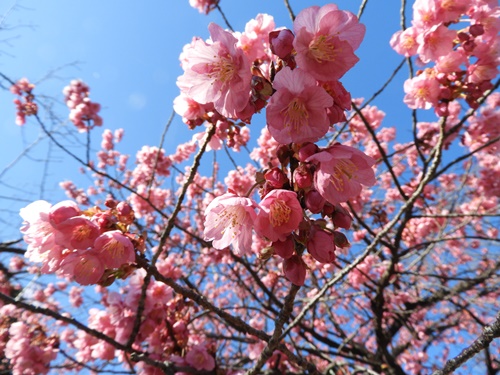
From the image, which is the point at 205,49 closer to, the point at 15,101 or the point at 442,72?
the point at 442,72

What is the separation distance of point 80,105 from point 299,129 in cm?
430

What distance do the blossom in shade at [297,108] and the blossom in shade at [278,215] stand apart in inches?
6.3

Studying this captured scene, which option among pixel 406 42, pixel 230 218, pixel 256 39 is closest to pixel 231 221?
pixel 230 218

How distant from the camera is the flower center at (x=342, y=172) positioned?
91 cm

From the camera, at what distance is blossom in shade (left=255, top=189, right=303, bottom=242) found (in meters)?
0.85

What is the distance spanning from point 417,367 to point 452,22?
226 inches

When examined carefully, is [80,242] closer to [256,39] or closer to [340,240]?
[340,240]

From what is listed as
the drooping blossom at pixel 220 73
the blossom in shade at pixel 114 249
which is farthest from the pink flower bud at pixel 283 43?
the blossom in shade at pixel 114 249

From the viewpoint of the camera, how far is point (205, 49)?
105 centimetres

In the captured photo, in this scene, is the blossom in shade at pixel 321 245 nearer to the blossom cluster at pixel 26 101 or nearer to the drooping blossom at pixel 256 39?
the drooping blossom at pixel 256 39

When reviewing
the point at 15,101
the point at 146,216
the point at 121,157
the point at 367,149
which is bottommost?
the point at 146,216

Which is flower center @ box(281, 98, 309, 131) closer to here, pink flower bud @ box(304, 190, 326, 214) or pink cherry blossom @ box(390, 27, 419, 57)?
pink flower bud @ box(304, 190, 326, 214)

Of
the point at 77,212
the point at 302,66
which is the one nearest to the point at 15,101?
the point at 77,212

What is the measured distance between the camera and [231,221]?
108 centimetres
